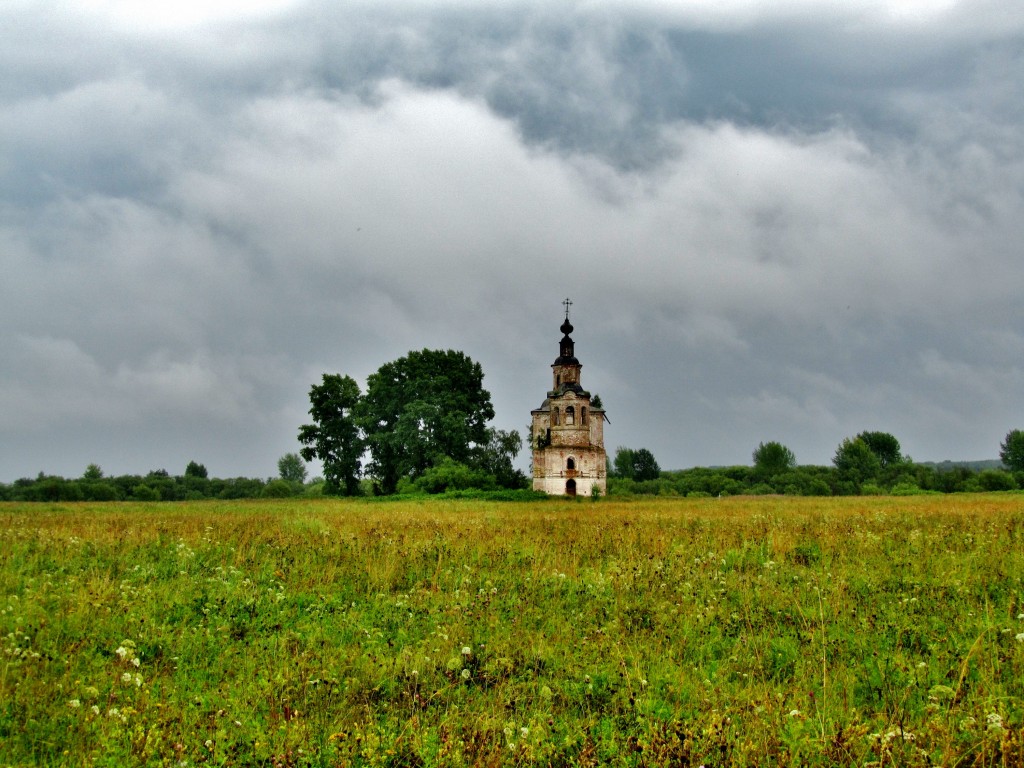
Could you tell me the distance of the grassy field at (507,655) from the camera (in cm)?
443

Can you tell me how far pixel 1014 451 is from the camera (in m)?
123

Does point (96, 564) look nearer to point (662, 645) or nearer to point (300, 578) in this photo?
point (300, 578)

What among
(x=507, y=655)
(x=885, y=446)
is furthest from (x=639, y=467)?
(x=507, y=655)

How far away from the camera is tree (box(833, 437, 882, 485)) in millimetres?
113375

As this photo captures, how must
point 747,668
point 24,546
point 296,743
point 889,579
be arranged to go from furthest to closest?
point 24,546 < point 889,579 < point 747,668 < point 296,743

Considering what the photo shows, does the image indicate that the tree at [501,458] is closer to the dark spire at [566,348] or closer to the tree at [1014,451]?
the dark spire at [566,348]

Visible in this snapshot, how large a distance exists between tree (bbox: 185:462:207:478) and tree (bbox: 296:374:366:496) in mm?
73176

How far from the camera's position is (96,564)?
9703 millimetres

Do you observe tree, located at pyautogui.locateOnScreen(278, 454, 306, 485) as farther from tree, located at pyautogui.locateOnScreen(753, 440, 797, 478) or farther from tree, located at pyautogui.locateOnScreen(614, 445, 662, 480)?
tree, located at pyautogui.locateOnScreen(753, 440, 797, 478)

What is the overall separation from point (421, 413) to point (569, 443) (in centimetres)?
1384

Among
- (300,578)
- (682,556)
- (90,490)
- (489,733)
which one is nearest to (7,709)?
(489,733)

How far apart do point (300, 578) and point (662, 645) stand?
213 inches

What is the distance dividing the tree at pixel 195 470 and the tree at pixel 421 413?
257 ft

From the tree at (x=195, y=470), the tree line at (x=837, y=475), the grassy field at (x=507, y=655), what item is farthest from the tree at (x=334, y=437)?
the tree at (x=195, y=470)
